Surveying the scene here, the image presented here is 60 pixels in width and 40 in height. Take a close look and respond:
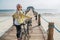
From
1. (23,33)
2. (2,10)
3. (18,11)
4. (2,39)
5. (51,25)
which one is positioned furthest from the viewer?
(2,10)

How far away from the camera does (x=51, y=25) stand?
18.0 ft

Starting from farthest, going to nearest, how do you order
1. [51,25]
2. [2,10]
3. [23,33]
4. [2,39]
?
[2,10], [2,39], [23,33], [51,25]

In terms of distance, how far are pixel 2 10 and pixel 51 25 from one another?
72.1 meters

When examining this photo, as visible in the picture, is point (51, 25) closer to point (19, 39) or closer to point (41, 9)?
point (19, 39)

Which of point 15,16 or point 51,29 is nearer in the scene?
point 51,29

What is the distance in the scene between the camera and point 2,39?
8.19 m

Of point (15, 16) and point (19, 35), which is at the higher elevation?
point (15, 16)

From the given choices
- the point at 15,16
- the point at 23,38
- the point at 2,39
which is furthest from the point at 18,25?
the point at 2,39

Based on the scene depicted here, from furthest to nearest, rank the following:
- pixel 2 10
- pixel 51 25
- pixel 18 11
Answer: pixel 2 10 → pixel 18 11 → pixel 51 25

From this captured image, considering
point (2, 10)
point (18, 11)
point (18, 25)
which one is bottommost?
point (2, 10)

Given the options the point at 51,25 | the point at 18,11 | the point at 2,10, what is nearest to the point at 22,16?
the point at 18,11

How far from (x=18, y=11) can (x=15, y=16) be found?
23 cm

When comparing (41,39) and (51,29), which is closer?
(51,29)

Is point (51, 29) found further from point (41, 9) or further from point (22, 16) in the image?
point (41, 9)
